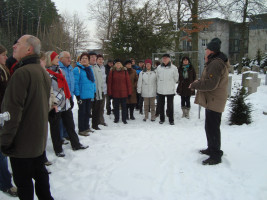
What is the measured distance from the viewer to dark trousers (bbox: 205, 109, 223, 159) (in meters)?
3.76

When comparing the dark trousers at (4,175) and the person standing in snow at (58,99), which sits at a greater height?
the person standing in snow at (58,99)

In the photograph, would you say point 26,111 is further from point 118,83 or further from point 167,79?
point 167,79

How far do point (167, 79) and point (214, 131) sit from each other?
11.1ft

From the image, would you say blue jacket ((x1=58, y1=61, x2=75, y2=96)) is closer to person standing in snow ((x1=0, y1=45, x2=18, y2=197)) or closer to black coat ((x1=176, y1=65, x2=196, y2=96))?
person standing in snow ((x1=0, y1=45, x2=18, y2=197))

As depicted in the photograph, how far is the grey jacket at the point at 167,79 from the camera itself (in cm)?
691

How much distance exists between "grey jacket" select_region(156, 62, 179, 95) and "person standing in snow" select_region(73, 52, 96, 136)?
2394 mm

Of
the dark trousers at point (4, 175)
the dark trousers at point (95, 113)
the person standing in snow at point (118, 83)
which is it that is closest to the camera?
the dark trousers at point (4, 175)

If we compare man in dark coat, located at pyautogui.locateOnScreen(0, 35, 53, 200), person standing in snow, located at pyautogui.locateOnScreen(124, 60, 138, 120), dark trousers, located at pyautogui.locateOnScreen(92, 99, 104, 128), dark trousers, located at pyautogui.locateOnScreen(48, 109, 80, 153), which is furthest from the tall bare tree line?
man in dark coat, located at pyautogui.locateOnScreen(0, 35, 53, 200)

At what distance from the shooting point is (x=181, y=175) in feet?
11.4

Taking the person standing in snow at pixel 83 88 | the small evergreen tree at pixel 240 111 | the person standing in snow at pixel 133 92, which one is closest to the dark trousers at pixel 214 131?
the small evergreen tree at pixel 240 111

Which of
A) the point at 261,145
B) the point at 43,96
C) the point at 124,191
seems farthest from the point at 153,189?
the point at 261,145

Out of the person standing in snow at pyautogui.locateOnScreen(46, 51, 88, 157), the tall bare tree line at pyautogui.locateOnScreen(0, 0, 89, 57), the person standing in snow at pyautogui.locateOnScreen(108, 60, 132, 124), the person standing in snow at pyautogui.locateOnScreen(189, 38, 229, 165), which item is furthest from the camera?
the tall bare tree line at pyautogui.locateOnScreen(0, 0, 89, 57)

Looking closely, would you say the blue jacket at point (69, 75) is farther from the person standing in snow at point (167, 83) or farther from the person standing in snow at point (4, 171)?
the person standing in snow at point (167, 83)

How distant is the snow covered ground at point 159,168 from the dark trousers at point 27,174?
62cm
